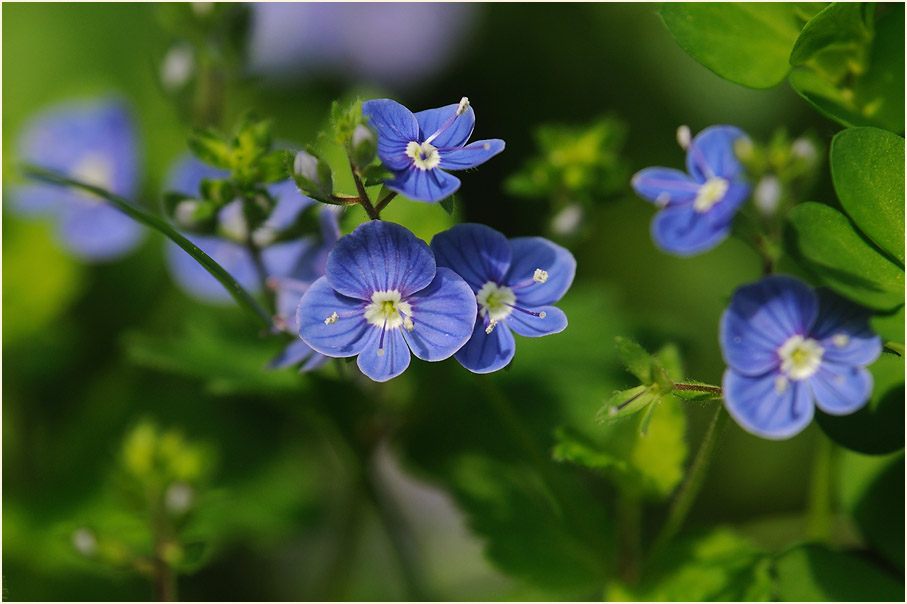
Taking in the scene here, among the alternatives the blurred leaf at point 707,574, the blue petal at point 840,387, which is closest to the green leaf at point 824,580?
the blurred leaf at point 707,574

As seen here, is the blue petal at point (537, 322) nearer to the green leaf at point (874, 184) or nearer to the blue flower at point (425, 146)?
the blue flower at point (425, 146)

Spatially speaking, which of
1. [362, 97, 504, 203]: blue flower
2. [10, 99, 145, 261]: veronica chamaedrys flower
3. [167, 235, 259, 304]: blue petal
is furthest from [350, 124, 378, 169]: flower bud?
[10, 99, 145, 261]: veronica chamaedrys flower

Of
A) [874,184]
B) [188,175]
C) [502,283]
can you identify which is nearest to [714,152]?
[874,184]

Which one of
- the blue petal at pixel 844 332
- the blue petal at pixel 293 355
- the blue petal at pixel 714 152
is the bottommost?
the blue petal at pixel 293 355

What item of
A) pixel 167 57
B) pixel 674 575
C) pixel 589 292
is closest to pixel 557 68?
pixel 589 292

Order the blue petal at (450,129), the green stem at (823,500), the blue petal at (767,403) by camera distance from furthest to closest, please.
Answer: the green stem at (823,500) → the blue petal at (450,129) → the blue petal at (767,403)

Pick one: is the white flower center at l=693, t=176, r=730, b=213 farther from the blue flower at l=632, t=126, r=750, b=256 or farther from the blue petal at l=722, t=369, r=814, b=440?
the blue petal at l=722, t=369, r=814, b=440

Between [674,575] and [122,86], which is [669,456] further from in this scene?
[122,86]
